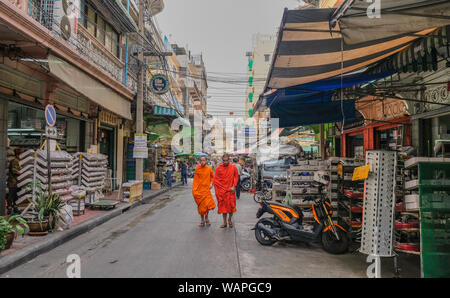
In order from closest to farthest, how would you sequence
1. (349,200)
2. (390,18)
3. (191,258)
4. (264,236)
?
(390,18) → (191,258) → (349,200) → (264,236)

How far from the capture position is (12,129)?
397 inches

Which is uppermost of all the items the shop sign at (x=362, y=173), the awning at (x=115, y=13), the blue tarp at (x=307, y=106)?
the awning at (x=115, y=13)

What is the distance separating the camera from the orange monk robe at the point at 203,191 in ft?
27.2

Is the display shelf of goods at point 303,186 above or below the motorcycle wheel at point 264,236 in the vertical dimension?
above

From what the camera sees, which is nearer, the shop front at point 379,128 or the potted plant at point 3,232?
the potted plant at point 3,232

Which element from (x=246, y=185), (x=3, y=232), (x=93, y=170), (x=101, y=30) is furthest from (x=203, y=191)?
(x=246, y=185)

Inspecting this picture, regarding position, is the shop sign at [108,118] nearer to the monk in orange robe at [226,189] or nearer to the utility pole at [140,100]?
the utility pole at [140,100]

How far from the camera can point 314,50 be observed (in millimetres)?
5730

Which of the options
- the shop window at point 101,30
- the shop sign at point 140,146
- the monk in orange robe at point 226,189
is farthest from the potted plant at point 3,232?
the shop window at point 101,30

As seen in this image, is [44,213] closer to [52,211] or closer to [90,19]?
[52,211]

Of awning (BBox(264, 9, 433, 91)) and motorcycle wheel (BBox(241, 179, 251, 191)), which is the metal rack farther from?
motorcycle wheel (BBox(241, 179, 251, 191))

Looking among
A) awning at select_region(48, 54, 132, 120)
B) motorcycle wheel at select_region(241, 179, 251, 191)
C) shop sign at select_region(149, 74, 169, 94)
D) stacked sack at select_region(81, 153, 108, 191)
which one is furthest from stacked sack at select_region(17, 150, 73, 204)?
motorcycle wheel at select_region(241, 179, 251, 191)

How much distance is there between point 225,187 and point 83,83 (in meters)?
4.74

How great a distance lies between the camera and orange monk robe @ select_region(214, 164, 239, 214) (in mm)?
8117
